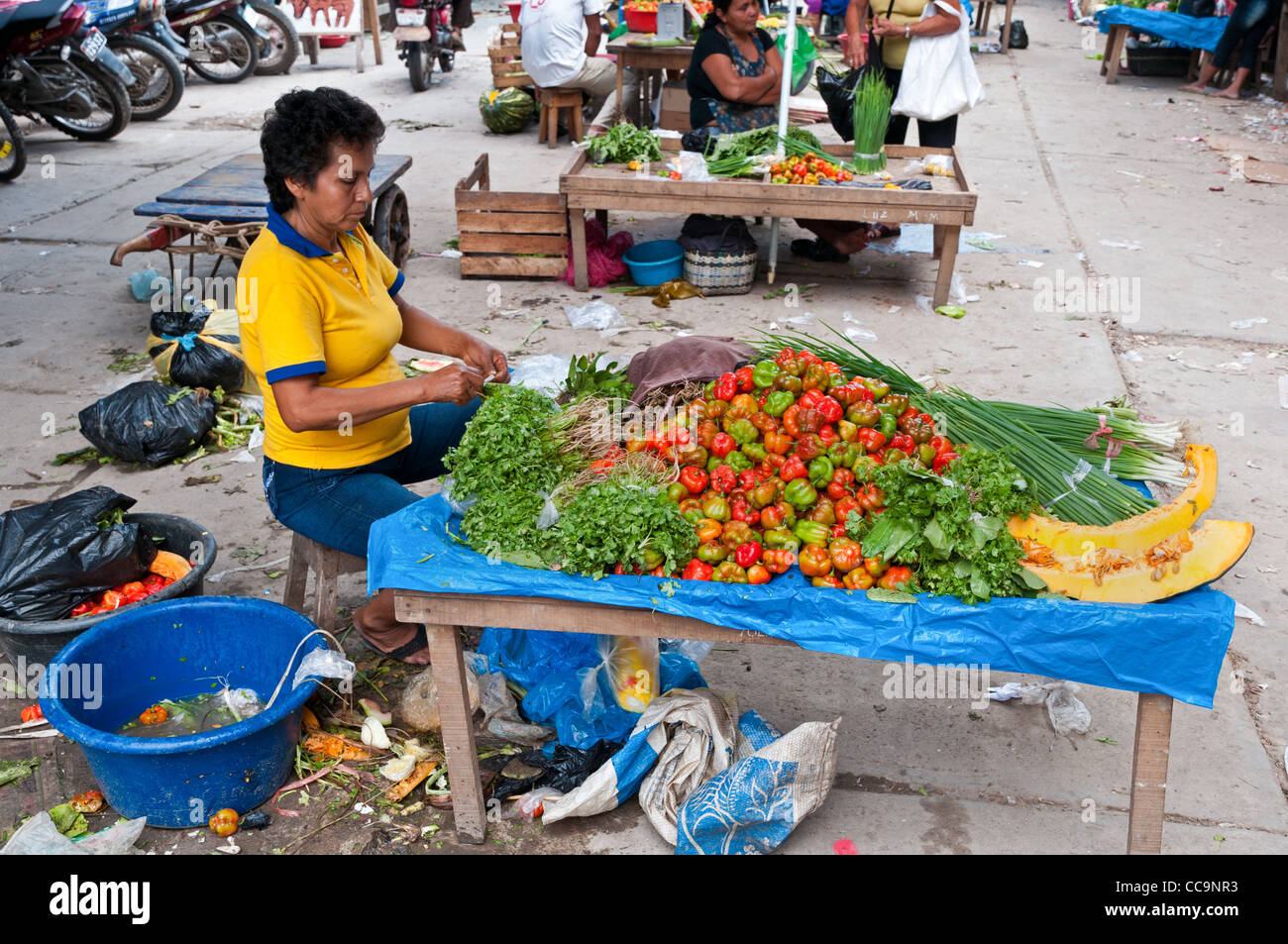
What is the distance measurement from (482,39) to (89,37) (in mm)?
8050

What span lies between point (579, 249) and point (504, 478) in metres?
4.24

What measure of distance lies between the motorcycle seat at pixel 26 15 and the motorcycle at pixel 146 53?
1058mm

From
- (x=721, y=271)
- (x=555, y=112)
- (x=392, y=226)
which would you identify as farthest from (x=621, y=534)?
(x=555, y=112)

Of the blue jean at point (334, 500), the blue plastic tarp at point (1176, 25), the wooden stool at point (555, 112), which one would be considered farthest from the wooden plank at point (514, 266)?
the blue plastic tarp at point (1176, 25)

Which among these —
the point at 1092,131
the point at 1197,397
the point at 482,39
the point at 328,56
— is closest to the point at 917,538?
the point at 1197,397

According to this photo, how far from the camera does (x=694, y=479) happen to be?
108 inches

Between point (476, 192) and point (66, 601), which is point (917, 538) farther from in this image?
point (476, 192)

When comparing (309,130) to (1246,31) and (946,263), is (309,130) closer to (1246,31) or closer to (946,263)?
(946,263)

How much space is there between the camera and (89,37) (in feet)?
30.3

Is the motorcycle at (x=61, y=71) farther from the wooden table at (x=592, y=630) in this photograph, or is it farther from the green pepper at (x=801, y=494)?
the green pepper at (x=801, y=494)

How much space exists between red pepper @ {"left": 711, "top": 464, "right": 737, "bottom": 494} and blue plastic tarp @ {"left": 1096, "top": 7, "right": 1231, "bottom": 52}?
13.5 m

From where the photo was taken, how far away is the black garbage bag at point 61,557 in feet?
10.5

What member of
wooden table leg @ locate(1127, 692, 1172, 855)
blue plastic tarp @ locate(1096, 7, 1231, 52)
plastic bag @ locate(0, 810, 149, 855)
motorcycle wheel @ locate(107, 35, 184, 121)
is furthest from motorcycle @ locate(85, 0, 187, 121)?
blue plastic tarp @ locate(1096, 7, 1231, 52)

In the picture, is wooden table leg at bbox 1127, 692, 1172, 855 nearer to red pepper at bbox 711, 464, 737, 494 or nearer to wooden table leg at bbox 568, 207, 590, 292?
red pepper at bbox 711, 464, 737, 494
